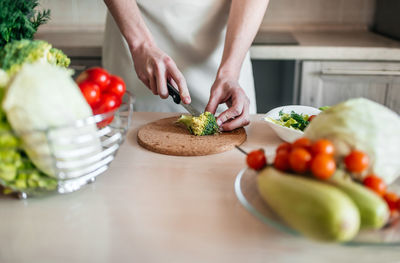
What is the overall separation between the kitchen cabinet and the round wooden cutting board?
3.74 feet

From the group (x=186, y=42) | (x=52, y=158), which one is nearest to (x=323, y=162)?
(x=52, y=158)

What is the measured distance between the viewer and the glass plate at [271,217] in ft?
1.47

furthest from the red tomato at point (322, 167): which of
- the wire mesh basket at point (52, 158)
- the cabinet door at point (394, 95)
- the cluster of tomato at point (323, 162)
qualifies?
the cabinet door at point (394, 95)

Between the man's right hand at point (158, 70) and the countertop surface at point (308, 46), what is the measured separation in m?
0.91

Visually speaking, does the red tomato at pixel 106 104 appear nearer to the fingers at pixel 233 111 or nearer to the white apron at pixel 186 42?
the fingers at pixel 233 111

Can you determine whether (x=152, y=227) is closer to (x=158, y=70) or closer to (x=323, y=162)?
(x=323, y=162)

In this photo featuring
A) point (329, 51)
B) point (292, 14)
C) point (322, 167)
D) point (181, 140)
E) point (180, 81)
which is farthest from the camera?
point (292, 14)

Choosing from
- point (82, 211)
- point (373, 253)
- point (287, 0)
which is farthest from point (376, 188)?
point (287, 0)

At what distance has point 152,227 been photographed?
554 millimetres

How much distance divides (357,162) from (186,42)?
3.44 feet

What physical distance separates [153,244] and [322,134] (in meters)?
0.30

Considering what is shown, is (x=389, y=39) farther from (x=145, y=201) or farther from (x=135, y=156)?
(x=145, y=201)

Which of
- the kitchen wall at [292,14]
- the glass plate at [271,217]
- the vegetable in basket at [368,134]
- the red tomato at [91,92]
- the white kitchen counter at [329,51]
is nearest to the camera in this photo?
the glass plate at [271,217]

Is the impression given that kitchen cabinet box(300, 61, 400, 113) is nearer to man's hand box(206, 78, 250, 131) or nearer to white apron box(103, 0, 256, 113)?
white apron box(103, 0, 256, 113)
